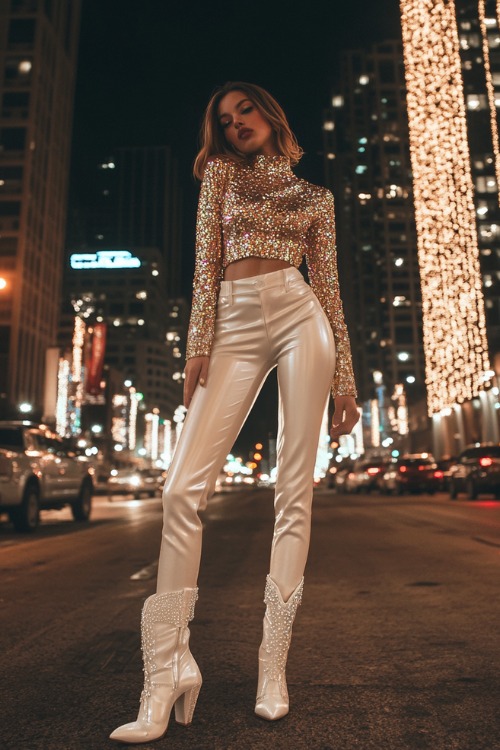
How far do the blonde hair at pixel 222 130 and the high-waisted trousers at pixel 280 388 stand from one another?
616 millimetres

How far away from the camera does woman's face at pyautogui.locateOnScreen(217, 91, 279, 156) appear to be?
299cm

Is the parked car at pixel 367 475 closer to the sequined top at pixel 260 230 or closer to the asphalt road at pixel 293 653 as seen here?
the asphalt road at pixel 293 653

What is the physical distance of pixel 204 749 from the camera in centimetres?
215

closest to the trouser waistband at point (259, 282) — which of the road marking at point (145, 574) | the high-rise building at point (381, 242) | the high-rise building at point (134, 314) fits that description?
the road marking at point (145, 574)

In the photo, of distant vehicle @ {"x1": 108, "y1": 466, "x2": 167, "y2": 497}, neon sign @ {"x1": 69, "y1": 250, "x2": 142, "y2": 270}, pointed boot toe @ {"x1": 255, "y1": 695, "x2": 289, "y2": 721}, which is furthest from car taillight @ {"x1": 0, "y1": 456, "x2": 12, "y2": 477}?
neon sign @ {"x1": 69, "y1": 250, "x2": 142, "y2": 270}

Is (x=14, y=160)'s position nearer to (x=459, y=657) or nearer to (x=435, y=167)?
(x=435, y=167)

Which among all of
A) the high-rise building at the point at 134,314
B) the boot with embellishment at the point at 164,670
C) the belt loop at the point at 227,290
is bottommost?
the boot with embellishment at the point at 164,670

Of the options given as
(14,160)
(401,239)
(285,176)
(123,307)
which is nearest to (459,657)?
(285,176)

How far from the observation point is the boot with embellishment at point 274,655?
2459 mm

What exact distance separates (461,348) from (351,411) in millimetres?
52965

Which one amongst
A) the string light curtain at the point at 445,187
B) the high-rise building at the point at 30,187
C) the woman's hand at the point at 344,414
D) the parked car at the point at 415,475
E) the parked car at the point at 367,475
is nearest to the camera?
the woman's hand at the point at 344,414

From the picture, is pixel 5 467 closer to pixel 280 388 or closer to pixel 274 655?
pixel 280 388

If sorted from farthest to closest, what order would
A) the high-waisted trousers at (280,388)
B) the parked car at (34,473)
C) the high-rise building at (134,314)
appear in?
the high-rise building at (134,314), the parked car at (34,473), the high-waisted trousers at (280,388)

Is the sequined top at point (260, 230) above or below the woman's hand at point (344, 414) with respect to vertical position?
above
